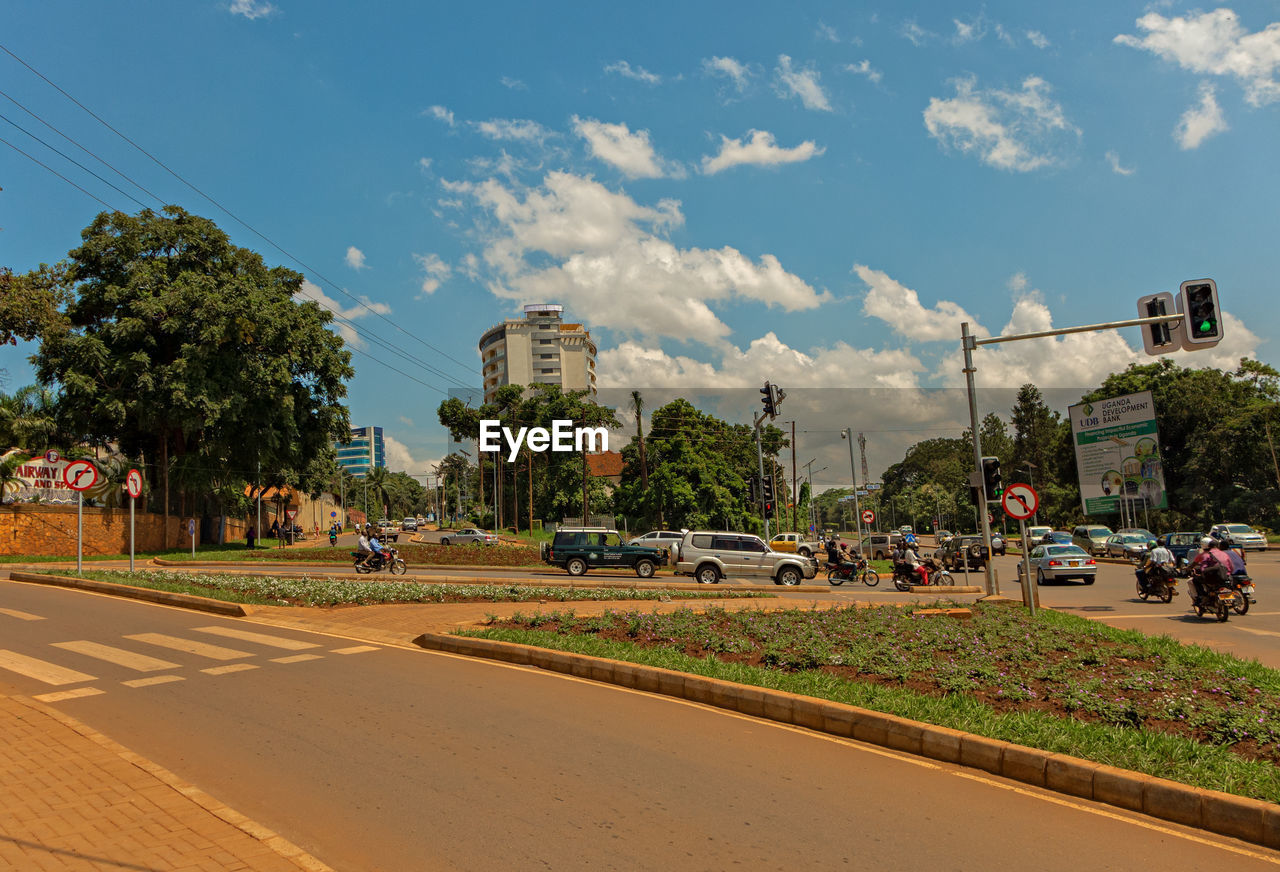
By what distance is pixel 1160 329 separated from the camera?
16.5 metres

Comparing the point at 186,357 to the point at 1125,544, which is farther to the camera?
the point at 1125,544

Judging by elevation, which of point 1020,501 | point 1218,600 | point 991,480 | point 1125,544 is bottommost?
point 1125,544

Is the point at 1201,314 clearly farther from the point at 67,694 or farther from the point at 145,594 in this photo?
the point at 145,594

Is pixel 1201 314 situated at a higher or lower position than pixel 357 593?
higher

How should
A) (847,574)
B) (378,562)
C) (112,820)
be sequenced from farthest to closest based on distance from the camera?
(378,562), (847,574), (112,820)

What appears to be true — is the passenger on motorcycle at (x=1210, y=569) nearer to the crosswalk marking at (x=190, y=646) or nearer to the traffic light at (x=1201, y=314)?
the traffic light at (x=1201, y=314)

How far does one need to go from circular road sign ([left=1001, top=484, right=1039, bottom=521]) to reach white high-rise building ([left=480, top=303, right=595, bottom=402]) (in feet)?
380

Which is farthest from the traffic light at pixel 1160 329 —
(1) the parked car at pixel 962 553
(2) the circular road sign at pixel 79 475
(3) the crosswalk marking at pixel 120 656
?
(2) the circular road sign at pixel 79 475

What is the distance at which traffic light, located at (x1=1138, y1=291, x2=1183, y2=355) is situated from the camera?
1622 cm

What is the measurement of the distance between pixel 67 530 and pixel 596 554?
1086 inches

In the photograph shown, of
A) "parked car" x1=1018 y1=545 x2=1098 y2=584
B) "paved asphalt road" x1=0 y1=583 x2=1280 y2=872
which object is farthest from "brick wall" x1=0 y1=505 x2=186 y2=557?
"parked car" x1=1018 y1=545 x2=1098 y2=584

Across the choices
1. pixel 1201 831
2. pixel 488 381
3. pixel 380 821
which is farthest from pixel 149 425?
pixel 488 381

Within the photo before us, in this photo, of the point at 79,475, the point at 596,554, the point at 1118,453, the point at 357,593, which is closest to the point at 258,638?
the point at 357,593

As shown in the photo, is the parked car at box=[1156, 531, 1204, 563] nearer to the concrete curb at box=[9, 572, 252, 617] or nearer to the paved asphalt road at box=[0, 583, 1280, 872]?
the paved asphalt road at box=[0, 583, 1280, 872]
